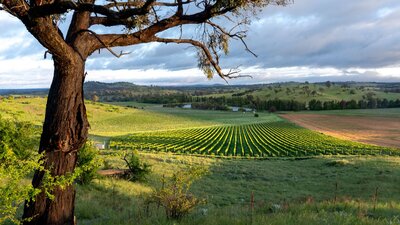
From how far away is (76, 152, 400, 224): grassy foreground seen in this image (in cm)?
758

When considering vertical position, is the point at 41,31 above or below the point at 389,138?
above

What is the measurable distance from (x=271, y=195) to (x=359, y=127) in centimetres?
8606

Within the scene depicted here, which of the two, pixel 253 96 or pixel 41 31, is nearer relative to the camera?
pixel 41 31

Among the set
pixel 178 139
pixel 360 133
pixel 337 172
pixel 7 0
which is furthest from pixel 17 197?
pixel 360 133

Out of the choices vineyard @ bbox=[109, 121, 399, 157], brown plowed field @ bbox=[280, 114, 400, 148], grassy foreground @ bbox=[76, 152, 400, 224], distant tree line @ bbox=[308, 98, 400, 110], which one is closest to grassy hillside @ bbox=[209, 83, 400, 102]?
distant tree line @ bbox=[308, 98, 400, 110]

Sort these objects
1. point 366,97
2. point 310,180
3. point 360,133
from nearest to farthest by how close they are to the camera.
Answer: point 310,180 < point 360,133 < point 366,97

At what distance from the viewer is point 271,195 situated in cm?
2138

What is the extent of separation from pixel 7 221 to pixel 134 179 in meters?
12.3

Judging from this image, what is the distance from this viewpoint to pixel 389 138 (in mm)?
80938

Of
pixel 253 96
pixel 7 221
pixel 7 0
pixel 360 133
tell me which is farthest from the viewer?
pixel 253 96

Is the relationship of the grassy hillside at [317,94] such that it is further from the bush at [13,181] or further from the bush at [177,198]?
the bush at [13,181]

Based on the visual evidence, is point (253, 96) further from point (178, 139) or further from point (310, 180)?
point (310, 180)

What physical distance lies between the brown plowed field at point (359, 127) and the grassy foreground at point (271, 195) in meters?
46.3

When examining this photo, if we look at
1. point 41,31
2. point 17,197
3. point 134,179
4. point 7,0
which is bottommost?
point 134,179
